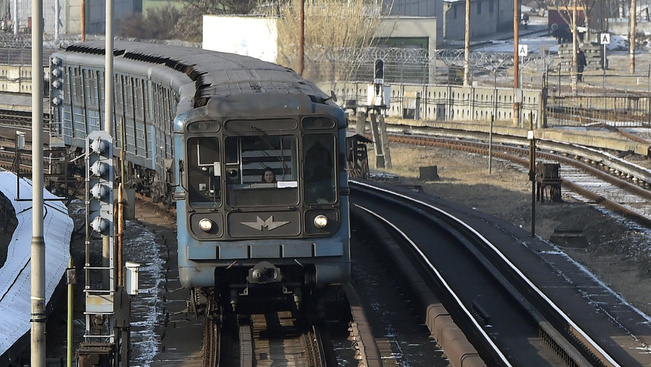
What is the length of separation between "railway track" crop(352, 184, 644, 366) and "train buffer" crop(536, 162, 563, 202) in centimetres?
419

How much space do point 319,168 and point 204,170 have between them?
4.78 feet

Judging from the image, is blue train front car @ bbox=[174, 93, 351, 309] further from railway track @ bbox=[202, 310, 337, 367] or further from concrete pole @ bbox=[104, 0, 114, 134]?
concrete pole @ bbox=[104, 0, 114, 134]

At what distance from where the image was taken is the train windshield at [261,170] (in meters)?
15.2

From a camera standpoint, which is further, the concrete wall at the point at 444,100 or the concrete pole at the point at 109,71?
the concrete wall at the point at 444,100

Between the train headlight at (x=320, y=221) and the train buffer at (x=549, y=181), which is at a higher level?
the train headlight at (x=320, y=221)

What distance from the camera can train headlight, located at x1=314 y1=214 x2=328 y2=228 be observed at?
1534 centimetres

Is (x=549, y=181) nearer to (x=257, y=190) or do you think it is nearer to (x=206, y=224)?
(x=257, y=190)

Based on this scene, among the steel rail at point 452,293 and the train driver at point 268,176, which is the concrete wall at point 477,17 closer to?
the steel rail at point 452,293

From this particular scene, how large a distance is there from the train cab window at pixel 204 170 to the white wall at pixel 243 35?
48314 mm

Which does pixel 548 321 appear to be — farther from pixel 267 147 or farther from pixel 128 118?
pixel 128 118

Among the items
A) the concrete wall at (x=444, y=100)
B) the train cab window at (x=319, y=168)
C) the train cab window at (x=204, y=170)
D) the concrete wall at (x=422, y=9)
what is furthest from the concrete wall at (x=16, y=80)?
the train cab window at (x=319, y=168)

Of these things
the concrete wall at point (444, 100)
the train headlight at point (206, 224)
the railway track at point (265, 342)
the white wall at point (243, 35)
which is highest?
the white wall at point (243, 35)

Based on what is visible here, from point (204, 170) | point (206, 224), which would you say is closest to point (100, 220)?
point (206, 224)

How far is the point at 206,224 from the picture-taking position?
15195mm
